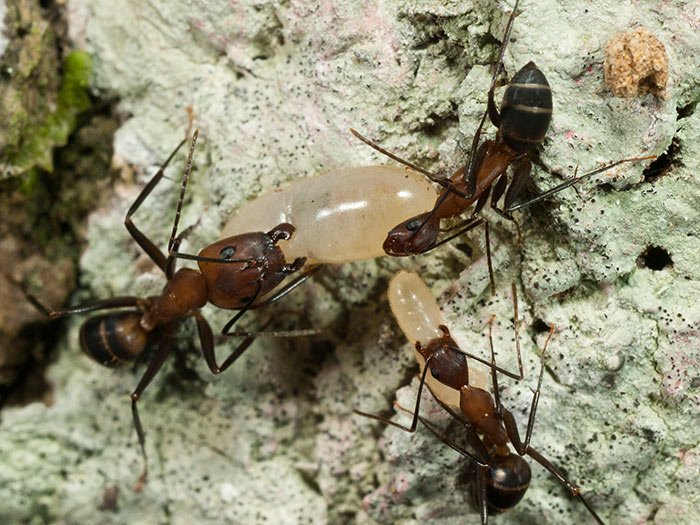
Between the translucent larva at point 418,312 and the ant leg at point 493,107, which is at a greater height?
the ant leg at point 493,107

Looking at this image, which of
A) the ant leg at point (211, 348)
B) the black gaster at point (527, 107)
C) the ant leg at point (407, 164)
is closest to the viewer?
the black gaster at point (527, 107)

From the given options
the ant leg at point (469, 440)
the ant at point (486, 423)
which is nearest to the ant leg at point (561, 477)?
the ant at point (486, 423)

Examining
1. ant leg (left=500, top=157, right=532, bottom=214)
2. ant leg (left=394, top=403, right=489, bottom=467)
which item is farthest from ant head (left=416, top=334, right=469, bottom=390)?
ant leg (left=500, top=157, right=532, bottom=214)

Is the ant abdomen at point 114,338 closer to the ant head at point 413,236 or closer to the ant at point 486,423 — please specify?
the ant at point 486,423

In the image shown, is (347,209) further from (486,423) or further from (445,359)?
(486,423)

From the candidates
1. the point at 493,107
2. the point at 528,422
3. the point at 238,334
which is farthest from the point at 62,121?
the point at 528,422

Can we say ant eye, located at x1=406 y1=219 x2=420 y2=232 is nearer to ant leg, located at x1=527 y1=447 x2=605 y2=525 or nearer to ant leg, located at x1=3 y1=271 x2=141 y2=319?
ant leg, located at x1=527 y1=447 x2=605 y2=525
